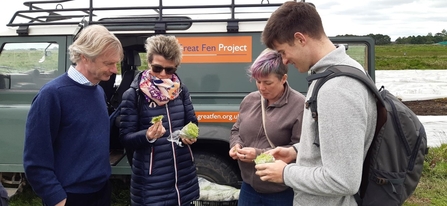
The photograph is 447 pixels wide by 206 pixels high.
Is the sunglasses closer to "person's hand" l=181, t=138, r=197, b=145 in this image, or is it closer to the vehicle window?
"person's hand" l=181, t=138, r=197, b=145

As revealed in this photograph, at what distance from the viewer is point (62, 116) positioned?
1.89 meters

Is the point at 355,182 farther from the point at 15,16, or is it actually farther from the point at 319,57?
the point at 15,16

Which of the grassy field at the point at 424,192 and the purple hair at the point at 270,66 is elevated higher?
the purple hair at the point at 270,66

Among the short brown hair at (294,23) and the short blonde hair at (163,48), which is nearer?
the short brown hair at (294,23)

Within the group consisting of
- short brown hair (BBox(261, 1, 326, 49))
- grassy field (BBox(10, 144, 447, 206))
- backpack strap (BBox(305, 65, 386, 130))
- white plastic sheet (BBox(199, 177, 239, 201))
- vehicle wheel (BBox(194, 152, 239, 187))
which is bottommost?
grassy field (BBox(10, 144, 447, 206))

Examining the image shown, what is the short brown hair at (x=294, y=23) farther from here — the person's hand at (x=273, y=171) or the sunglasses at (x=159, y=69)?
the sunglasses at (x=159, y=69)

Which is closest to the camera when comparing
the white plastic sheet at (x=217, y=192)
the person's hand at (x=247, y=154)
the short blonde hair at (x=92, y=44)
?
the short blonde hair at (x=92, y=44)

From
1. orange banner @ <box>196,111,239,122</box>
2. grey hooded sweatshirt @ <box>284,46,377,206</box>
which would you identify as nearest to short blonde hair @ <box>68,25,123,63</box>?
grey hooded sweatshirt @ <box>284,46,377,206</box>

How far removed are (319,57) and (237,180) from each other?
226cm

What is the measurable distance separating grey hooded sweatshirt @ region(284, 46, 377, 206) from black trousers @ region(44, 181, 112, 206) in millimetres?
1217

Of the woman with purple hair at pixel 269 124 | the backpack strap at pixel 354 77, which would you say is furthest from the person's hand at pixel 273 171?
the woman with purple hair at pixel 269 124

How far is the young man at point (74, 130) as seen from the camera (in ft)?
5.91

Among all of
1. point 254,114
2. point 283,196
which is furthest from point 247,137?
point 283,196

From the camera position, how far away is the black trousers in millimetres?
1984
